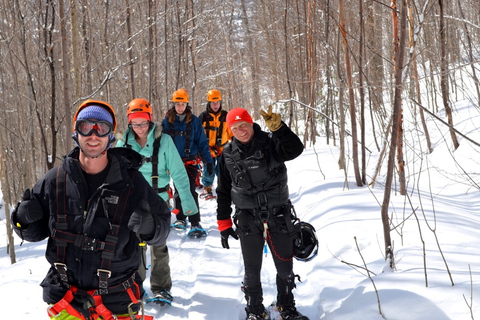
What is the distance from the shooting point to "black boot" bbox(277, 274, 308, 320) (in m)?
3.48

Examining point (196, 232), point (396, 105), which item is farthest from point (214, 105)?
point (396, 105)

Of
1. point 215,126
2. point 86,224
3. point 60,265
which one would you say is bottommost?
point 60,265

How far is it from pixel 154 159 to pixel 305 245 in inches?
72.8

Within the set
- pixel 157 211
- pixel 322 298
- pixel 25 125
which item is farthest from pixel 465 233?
pixel 25 125

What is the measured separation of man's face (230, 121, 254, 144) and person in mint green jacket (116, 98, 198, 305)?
0.93 meters

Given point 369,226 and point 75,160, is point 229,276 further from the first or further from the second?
point 75,160

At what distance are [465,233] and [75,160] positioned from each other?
3886mm

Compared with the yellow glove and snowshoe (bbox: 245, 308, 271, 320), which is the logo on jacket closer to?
the yellow glove

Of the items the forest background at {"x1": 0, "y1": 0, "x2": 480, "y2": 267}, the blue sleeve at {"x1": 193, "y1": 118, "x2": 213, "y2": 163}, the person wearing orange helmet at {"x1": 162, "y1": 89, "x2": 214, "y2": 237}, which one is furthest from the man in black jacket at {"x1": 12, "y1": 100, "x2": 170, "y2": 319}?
the blue sleeve at {"x1": 193, "y1": 118, "x2": 213, "y2": 163}

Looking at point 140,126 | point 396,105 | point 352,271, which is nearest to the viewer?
point 396,105

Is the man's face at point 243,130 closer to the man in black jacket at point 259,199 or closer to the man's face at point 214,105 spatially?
the man in black jacket at point 259,199

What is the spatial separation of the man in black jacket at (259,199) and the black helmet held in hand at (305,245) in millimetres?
96

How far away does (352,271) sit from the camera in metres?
4.11

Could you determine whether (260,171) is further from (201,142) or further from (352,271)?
(201,142)
